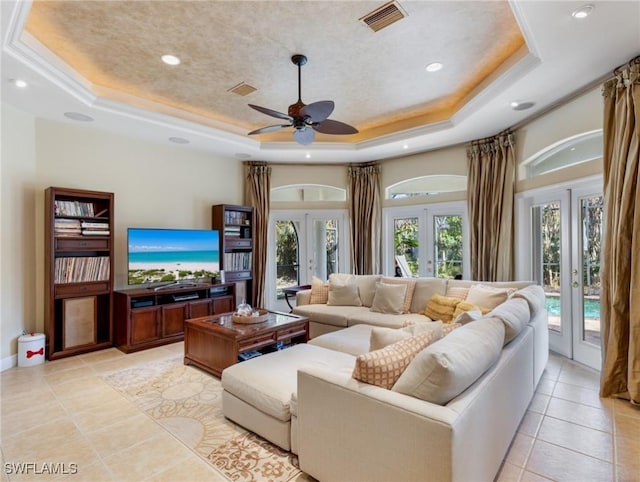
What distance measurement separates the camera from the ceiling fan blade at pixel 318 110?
9.71ft

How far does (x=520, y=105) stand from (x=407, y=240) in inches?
113

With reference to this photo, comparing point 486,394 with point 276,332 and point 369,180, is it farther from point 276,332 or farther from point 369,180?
point 369,180

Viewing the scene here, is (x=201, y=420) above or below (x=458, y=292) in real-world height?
below

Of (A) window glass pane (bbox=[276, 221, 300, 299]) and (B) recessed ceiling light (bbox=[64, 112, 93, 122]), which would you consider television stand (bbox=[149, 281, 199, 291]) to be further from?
(B) recessed ceiling light (bbox=[64, 112, 93, 122])

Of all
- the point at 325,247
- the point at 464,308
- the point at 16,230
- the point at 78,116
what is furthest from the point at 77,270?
the point at 464,308

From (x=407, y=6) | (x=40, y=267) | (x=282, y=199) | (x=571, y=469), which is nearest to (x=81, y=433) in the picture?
(x=40, y=267)

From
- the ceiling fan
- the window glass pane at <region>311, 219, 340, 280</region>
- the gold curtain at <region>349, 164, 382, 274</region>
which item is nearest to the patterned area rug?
the ceiling fan

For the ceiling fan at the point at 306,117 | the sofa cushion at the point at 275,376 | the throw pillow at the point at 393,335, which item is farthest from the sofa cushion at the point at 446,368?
the ceiling fan at the point at 306,117

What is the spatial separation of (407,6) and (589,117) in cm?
232

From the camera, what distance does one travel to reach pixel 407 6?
8.58 feet

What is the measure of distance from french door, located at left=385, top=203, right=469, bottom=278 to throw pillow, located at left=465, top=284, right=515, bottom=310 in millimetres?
1496

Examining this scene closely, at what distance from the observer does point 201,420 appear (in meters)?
2.63

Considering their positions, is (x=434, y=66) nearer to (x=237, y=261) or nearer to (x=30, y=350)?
(x=237, y=261)

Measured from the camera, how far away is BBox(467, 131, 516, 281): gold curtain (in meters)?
4.70
